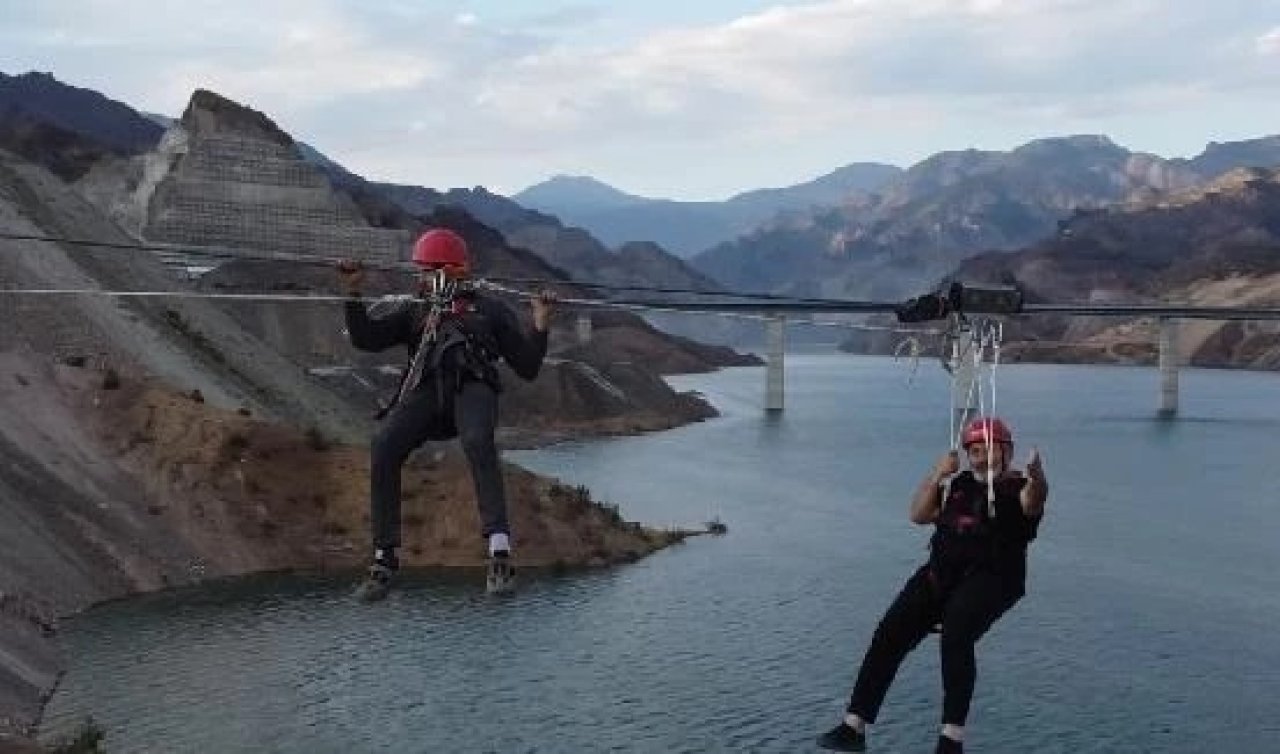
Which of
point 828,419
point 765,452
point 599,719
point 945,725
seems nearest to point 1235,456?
point 765,452

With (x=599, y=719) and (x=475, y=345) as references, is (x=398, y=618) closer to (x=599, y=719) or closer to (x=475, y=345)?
(x=599, y=719)

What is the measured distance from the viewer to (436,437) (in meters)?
13.4

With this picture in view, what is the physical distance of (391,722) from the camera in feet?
122

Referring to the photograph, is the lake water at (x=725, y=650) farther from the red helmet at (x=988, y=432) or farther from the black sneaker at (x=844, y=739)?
the red helmet at (x=988, y=432)

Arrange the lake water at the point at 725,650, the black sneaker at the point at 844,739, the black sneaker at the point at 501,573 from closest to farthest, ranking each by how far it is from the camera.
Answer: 1. the black sneaker at the point at 844,739
2. the black sneaker at the point at 501,573
3. the lake water at the point at 725,650

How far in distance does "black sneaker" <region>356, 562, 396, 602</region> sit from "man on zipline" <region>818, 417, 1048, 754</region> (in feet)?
13.4

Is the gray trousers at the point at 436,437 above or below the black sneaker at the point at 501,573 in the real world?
above

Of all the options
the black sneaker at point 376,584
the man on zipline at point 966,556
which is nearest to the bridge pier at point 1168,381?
the man on zipline at point 966,556

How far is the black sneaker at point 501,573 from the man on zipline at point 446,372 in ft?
0.04

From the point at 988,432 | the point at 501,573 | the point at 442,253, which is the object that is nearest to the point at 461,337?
the point at 442,253

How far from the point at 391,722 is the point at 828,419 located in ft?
339

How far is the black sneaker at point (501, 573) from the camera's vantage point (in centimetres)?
1316

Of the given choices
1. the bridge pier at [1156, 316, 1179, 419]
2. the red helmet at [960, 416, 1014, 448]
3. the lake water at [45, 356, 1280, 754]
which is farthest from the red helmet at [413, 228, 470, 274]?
the bridge pier at [1156, 316, 1179, 419]

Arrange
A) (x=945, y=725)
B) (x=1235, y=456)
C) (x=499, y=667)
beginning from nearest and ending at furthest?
(x=945, y=725) < (x=499, y=667) < (x=1235, y=456)
